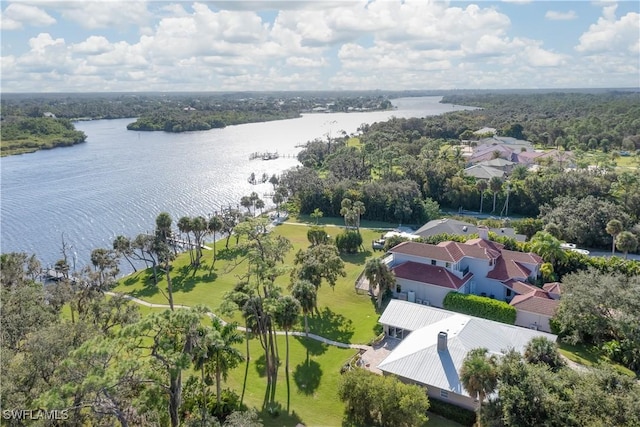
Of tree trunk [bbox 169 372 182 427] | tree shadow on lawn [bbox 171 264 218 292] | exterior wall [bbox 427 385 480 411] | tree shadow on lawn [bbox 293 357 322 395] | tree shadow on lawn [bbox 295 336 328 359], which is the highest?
tree trunk [bbox 169 372 182 427]

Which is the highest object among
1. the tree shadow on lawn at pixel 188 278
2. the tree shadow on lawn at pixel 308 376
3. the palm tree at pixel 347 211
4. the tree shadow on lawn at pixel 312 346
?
the palm tree at pixel 347 211

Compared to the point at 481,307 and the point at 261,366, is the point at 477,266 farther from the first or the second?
the point at 261,366

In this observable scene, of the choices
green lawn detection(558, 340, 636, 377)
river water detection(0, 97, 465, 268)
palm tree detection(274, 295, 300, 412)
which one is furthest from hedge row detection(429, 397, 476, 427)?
river water detection(0, 97, 465, 268)

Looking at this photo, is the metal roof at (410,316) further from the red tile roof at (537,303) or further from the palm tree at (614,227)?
the palm tree at (614,227)

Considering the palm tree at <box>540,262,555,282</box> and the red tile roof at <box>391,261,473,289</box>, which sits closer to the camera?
the red tile roof at <box>391,261,473,289</box>

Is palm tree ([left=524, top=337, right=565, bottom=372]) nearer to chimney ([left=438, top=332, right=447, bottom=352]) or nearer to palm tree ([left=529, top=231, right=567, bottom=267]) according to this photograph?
chimney ([left=438, top=332, right=447, bottom=352])

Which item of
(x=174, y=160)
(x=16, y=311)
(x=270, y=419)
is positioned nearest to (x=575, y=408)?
(x=270, y=419)

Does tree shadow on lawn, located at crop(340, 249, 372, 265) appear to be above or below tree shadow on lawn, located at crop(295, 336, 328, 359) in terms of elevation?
below

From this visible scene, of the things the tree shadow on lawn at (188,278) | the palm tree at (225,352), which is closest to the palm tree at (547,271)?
the palm tree at (225,352)
